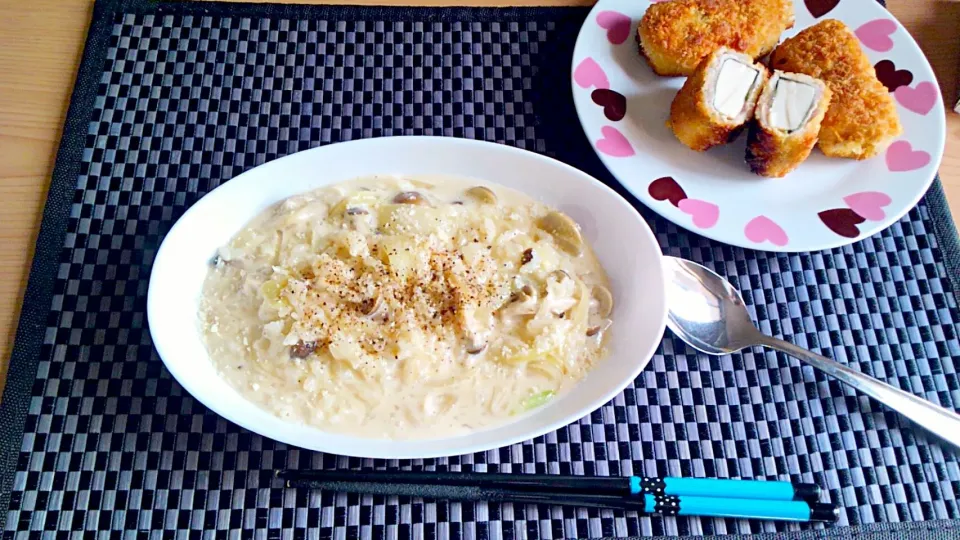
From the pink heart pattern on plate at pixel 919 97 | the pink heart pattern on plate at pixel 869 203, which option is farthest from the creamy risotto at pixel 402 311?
the pink heart pattern on plate at pixel 919 97

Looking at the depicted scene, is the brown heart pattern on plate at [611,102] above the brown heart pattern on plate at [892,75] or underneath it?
underneath

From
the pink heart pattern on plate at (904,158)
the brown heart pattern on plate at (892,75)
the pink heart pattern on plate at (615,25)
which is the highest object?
the pink heart pattern on plate at (615,25)

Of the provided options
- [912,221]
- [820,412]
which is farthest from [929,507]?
[912,221]

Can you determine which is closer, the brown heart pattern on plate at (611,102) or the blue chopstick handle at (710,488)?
the blue chopstick handle at (710,488)

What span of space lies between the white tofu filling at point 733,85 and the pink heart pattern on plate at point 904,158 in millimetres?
419

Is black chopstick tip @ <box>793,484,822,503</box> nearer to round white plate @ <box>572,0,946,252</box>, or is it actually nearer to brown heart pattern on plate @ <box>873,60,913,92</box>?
round white plate @ <box>572,0,946,252</box>

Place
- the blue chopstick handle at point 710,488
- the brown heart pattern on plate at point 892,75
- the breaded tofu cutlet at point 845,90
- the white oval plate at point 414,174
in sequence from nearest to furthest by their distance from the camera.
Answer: the white oval plate at point 414,174
the blue chopstick handle at point 710,488
the breaded tofu cutlet at point 845,90
the brown heart pattern on plate at point 892,75

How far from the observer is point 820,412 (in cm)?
169

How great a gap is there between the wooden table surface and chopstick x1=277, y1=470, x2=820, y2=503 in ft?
2.90

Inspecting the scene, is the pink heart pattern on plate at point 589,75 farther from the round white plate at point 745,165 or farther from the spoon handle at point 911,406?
the spoon handle at point 911,406

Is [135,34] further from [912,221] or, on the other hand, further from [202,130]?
[912,221]

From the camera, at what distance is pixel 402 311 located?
1580mm

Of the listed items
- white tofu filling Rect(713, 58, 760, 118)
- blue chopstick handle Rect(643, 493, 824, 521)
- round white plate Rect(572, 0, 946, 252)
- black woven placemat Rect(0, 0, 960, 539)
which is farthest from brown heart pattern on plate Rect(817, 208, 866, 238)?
blue chopstick handle Rect(643, 493, 824, 521)

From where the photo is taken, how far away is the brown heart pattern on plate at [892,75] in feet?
6.56
